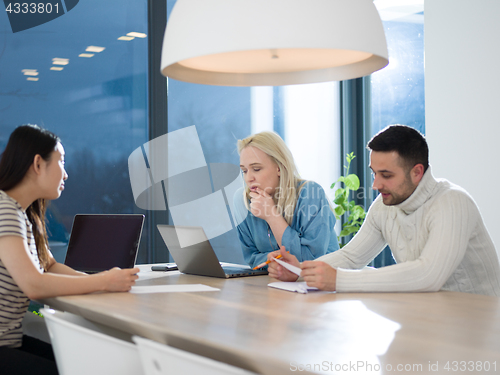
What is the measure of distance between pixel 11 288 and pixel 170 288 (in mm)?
531

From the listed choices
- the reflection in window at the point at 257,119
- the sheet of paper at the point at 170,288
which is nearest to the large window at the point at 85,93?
the reflection in window at the point at 257,119

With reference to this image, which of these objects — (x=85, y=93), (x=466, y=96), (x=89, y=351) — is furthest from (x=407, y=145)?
(x=85, y=93)

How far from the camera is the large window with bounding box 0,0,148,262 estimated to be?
10.9ft

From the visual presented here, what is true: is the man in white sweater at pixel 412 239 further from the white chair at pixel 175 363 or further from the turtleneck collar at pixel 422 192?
the white chair at pixel 175 363

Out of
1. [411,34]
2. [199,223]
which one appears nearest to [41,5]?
[199,223]

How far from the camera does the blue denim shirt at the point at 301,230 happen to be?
2309 millimetres

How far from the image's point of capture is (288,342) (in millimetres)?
1042

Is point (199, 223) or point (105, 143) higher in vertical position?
point (105, 143)

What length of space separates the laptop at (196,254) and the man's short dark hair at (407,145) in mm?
744

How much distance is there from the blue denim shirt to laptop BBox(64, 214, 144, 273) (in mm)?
536

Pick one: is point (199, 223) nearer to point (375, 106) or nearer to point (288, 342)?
point (375, 106)

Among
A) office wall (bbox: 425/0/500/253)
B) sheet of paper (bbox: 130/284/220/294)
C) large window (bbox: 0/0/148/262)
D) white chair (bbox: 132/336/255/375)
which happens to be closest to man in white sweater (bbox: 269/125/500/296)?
sheet of paper (bbox: 130/284/220/294)

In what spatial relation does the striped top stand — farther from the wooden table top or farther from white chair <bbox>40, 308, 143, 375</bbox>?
white chair <bbox>40, 308, 143, 375</bbox>

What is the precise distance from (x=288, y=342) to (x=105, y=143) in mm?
2906
